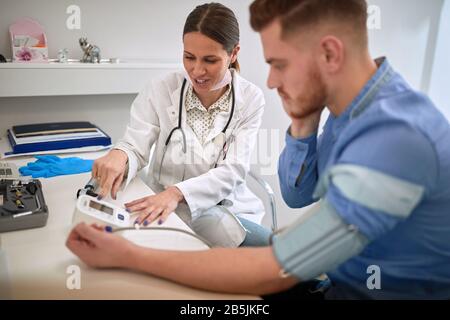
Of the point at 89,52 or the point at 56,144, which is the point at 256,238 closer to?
the point at 56,144

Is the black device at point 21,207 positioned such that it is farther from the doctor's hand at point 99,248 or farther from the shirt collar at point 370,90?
the shirt collar at point 370,90

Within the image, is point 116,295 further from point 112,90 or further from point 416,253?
point 112,90

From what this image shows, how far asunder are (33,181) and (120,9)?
1.11 metres

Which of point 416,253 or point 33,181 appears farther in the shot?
point 33,181

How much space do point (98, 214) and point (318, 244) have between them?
55 cm

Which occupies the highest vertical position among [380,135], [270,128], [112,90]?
[380,135]

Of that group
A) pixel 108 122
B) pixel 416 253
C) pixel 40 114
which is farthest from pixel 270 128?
pixel 416 253

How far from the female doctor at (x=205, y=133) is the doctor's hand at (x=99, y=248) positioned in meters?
0.47

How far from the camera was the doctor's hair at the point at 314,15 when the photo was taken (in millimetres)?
759

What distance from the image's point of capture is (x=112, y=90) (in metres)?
1.88

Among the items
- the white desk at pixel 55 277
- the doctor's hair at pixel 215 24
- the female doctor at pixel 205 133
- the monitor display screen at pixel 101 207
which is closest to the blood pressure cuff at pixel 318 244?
the white desk at pixel 55 277

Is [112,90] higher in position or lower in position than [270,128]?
higher

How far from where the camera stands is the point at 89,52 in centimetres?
182

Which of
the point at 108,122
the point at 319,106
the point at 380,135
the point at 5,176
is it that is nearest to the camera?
the point at 380,135
